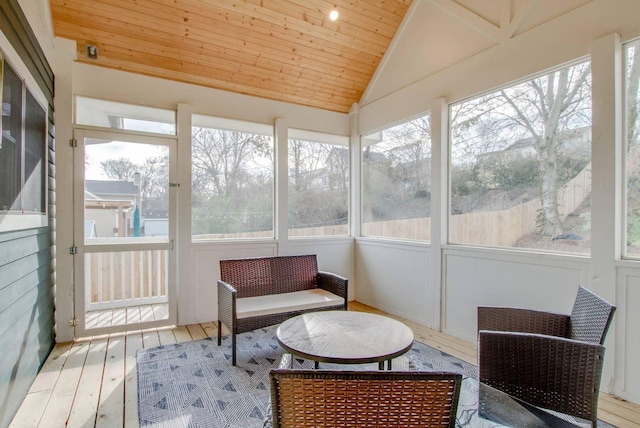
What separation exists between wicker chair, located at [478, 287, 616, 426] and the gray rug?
0.26 metres

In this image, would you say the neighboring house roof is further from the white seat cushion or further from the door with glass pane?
the white seat cushion

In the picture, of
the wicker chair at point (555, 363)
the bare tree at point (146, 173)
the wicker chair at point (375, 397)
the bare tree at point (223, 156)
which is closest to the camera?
the wicker chair at point (375, 397)

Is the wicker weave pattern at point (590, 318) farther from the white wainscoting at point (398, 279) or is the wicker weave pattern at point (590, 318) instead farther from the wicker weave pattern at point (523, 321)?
the white wainscoting at point (398, 279)

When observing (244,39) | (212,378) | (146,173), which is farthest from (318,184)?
(212,378)

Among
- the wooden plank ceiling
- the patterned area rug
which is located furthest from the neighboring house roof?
the patterned area rug

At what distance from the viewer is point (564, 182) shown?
2.77 meters

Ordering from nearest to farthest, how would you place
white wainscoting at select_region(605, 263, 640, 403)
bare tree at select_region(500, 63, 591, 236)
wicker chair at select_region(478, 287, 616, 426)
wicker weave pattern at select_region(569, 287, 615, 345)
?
wicker chair at select_region(478, 287, 616, 426) → wicker weave pattern at select_region(569, 287, 615, 345) → white wainscoting at select_region(605, 263, 640, 403) → bare tree at select_region(500, 63, 591, 236)

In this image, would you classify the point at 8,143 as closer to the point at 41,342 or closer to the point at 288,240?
the point at 41,342

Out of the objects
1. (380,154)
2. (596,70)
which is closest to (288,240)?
(380,154)

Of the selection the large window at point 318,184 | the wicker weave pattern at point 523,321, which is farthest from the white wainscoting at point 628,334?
the large window at point 318,184

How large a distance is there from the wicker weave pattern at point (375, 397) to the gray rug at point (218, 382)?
0.90 metres

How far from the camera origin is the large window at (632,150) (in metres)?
2.37

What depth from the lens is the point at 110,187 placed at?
3.59 meters

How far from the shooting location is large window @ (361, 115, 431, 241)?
3.96 m
